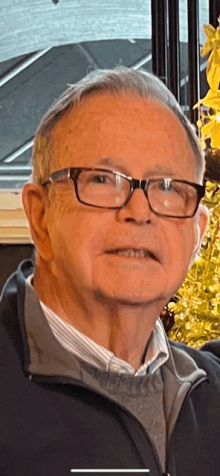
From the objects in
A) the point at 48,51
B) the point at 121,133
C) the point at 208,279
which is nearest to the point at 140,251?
the point at 121,133

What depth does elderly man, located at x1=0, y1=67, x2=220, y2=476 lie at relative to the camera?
90cm

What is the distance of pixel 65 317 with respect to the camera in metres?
0.96

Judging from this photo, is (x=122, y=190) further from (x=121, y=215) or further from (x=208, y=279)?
(x=208, y=279)

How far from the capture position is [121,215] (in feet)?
2.95

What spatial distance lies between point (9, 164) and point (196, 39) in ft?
3.17

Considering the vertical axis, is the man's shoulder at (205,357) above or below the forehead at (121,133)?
below

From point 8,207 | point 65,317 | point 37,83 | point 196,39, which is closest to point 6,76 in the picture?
point 37,83

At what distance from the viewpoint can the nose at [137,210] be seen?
Answer: 0.90m

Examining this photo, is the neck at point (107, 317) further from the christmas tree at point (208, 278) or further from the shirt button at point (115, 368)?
the christmas tree at point (208, 278)

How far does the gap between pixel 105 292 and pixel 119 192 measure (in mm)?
91

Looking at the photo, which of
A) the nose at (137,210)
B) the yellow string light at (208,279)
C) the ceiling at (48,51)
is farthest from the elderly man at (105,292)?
the ceiling at (48,51)

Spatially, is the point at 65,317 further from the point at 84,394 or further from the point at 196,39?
the point at 196,39

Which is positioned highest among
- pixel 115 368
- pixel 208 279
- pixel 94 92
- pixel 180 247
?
pixel 94 92

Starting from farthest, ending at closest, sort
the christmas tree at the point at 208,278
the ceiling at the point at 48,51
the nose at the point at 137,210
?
the ceiling at the point at 48,51 < the christmas tree at the point at 208,278 < the nose at the point at 137,210
